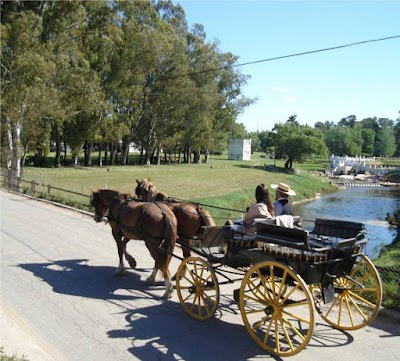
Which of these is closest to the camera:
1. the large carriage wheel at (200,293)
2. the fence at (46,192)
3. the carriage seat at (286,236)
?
the carriage seat at (286,236)

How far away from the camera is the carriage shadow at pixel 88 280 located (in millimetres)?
8156

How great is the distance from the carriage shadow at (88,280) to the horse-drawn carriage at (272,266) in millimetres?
363

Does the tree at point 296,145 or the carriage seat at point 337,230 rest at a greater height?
the tree at point 296,145

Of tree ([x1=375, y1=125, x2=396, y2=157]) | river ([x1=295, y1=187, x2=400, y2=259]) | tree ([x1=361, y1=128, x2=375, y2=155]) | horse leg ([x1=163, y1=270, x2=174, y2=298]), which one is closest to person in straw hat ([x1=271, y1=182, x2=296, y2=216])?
horse leg ([x1=163, y1=270, x2=174, y2=298])

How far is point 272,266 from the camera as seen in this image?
18.8ft

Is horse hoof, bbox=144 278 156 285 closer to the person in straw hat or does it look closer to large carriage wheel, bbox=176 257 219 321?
large carriage wheel, bbox=176 257 219 321

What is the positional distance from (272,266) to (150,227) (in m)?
3.14

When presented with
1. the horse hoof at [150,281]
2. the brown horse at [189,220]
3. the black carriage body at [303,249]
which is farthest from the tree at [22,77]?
the black carriage body at [303,249]

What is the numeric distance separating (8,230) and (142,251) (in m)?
4.89

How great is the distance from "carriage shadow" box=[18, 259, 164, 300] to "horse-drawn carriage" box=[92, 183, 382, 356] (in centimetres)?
36

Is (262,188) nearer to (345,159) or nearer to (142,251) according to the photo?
(142,251)

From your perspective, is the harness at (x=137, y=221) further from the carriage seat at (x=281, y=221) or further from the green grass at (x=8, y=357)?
the green grass at (x=8, y=357)

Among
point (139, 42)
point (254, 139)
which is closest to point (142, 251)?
point (139, 42)

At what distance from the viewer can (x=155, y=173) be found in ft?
167
